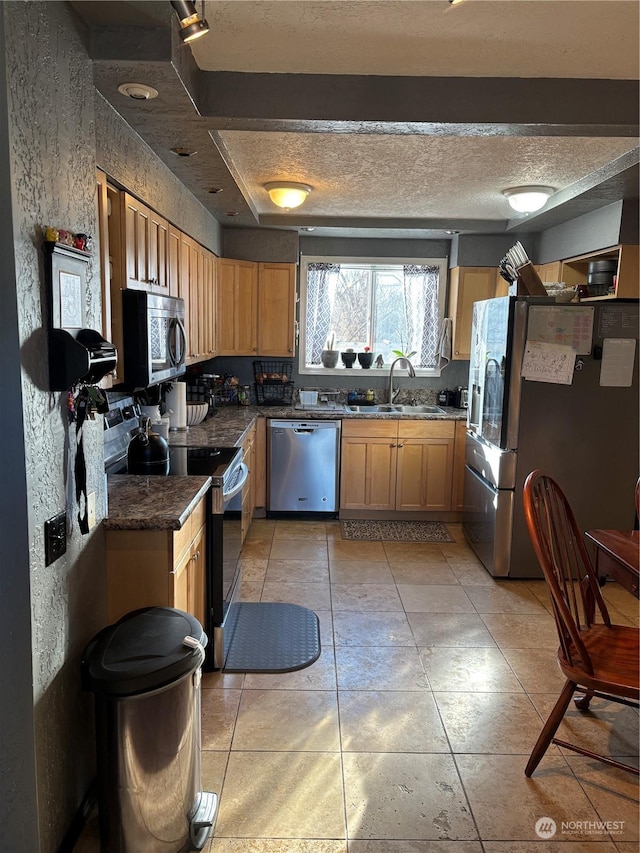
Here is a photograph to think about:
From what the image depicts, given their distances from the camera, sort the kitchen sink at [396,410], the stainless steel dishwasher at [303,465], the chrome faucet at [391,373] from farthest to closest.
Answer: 1. the chrome faucet at [391,373]
2. the kitchen sink at [396,410]
3. the stainless steel dishwasher at [303,465]

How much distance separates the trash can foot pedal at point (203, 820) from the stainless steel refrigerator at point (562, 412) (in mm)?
2504

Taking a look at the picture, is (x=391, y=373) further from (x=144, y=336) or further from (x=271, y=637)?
(x=144, y=336)

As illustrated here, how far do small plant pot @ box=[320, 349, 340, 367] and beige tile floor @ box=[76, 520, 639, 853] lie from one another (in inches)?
97.5

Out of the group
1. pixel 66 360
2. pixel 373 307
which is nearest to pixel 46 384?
pixel 66 360

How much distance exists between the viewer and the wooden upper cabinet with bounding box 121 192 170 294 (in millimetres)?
2514

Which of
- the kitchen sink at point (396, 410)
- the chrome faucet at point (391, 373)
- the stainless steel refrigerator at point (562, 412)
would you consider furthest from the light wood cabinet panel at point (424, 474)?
the stainless steel refrigerator at point (562, 412)

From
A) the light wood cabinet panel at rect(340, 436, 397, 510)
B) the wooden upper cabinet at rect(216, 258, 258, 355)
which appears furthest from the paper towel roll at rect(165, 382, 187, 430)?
the light wood cabinet panel at rect(340, 436, 397, 510)

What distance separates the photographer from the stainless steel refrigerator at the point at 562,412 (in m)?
3.71

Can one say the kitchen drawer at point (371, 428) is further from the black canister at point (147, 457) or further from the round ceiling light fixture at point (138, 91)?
the round ceiling light fixture at point (138, 91)

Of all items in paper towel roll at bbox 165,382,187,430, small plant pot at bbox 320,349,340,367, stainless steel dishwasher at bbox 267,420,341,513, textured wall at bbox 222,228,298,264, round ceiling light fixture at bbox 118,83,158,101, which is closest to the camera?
round ceiling light fixture at bbox 118,83,158,101

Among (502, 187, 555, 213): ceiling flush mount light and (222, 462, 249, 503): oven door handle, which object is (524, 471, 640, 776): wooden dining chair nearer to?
(222, 462, 249, 503): oven door handle

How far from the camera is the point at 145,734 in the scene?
1696 mm

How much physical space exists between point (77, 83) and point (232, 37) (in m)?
0.62

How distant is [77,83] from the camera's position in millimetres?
1835
